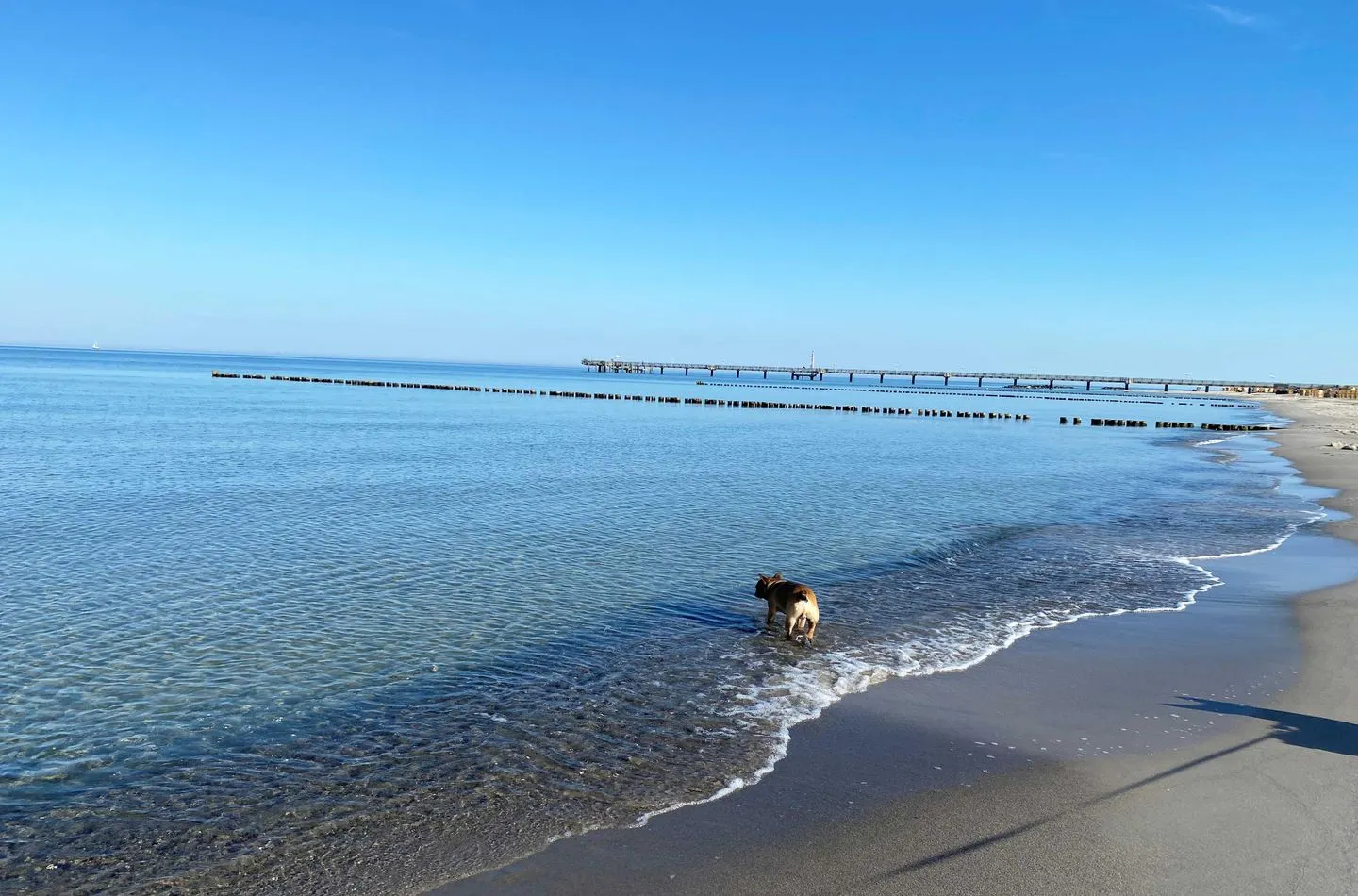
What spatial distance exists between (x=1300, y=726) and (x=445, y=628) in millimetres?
10303

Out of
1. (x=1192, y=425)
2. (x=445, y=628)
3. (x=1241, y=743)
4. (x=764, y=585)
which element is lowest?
(x=445, y=628)

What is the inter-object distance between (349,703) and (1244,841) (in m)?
8.40

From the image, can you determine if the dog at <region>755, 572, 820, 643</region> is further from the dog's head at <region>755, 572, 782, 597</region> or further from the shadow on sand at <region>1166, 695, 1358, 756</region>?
the shadow on sand at <region>1166, 695, 1358, 756</region>

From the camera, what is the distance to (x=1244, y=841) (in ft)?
21.1

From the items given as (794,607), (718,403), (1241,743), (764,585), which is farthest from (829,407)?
(1241,743)

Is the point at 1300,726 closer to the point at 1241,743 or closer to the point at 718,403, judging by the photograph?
the point at 1241,743

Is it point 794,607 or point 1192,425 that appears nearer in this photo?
point 794,607

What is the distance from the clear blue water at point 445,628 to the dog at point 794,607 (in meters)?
0.35

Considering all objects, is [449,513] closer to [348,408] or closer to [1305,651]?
[1305,651]

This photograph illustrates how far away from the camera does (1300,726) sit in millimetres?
8711

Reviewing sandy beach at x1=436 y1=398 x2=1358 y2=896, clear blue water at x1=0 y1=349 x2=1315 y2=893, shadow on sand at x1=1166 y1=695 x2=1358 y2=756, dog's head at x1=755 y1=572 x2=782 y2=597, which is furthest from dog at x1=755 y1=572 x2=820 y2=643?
shadow on sand at x1=1166 y1=695 x2=1358 y2=756

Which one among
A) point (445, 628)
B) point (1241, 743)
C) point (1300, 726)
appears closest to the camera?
point (1241, 743)

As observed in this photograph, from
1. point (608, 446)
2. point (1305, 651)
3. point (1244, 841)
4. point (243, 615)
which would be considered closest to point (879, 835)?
point (1244, 841)

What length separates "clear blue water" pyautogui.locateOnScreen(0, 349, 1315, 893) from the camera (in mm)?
6867
